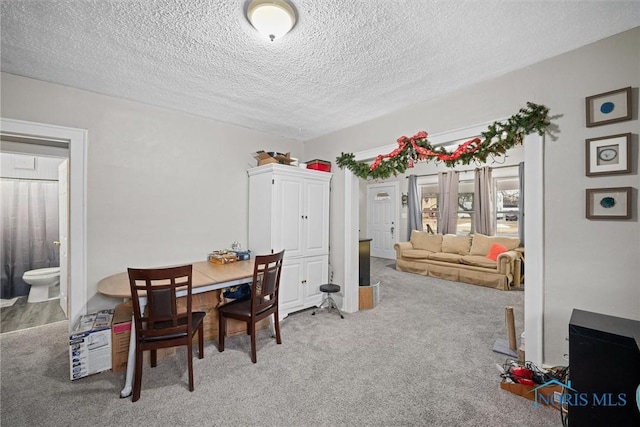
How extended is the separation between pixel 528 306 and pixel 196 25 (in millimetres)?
3245

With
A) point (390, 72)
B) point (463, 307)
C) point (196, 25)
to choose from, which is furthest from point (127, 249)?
point (463, 307)

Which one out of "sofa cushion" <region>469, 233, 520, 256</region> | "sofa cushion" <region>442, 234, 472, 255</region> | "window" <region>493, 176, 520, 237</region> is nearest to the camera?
"sofa cushion" <region>469, 233, 520, 256</region>

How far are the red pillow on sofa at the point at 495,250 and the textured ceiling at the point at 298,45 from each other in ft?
12.2

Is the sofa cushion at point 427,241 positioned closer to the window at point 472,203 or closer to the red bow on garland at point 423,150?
the window at point 472,203

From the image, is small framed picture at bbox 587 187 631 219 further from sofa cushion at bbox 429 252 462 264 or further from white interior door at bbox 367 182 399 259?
white interior door at bbox 367 182 399 259

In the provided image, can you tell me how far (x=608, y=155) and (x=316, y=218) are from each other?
9.33 feet

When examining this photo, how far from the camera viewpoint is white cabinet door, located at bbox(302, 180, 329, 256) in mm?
3672

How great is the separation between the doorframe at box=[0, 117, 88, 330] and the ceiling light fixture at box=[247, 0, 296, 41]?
2.21 meters

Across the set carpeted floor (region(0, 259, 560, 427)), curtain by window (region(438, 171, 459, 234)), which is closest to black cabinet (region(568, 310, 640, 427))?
carpeted floor (region(0, 259, 560, 427))

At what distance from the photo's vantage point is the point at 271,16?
1.57 metres

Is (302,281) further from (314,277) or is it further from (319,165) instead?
(319,165)

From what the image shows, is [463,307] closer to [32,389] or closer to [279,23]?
[279,23]

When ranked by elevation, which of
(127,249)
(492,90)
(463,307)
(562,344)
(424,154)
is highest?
(492,90)

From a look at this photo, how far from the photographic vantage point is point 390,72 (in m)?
2.35
